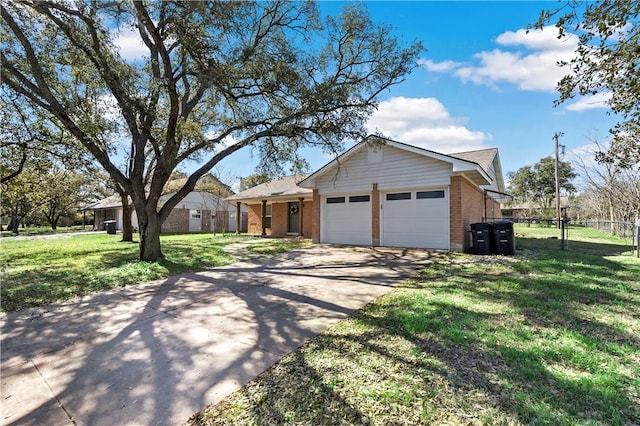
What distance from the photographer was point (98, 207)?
33.0 m

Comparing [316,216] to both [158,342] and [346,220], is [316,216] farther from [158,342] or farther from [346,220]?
[158,342]

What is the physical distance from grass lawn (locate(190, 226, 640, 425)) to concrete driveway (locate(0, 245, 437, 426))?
16.5 inches

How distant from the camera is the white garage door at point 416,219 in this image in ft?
→ 37.3

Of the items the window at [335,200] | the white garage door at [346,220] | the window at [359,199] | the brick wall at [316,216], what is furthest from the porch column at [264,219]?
the window at [359,199]

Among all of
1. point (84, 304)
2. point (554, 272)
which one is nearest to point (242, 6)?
point (84, 304)

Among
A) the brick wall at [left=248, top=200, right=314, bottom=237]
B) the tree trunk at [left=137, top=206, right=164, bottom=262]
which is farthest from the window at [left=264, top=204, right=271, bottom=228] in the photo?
the tree trunk at [left=137, top=206, right=164, bottom=262]

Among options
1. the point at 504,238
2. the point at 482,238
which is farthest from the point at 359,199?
the point at 504,238

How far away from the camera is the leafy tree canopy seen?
4.05m

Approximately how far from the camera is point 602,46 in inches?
181

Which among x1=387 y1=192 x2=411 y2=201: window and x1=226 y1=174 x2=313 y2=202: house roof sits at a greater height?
Answer: x1=226 y1=174 x2=313 y2=202: house roof

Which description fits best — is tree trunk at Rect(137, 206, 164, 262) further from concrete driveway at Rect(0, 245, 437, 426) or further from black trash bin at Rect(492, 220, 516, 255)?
black trash bin at Rect(492, 220, 516, 255)

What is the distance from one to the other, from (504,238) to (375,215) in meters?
4.69

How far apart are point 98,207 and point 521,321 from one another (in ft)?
129

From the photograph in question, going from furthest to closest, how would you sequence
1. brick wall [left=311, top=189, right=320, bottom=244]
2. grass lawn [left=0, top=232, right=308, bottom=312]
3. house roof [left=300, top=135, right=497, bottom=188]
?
1. brick wall [left=311, top=189, right=320, bottom=244]
2. house roof [left=300, top=135, right=497, bottom=188]
3. grass lawn [left=0, top=232, right=308, bottom=312]
